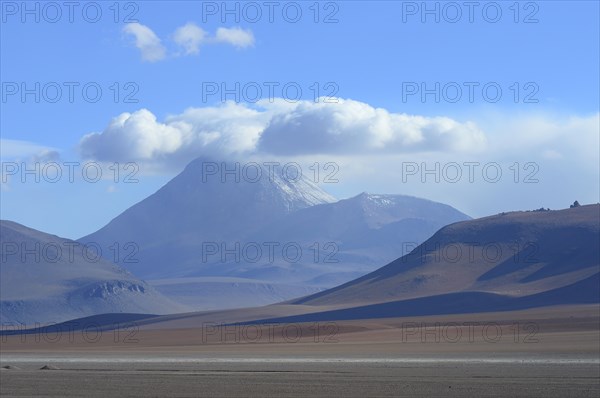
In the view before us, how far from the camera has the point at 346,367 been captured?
46.2 meters

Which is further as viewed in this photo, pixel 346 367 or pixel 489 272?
pixel 489 272

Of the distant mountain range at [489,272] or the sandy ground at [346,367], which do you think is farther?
the distant mountain range at [489,272]

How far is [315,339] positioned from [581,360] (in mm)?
32715

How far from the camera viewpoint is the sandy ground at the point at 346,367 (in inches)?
1380

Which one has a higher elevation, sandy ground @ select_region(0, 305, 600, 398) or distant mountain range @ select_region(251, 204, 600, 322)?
distant mountain range @ select_region(251, 204, 600, 322)

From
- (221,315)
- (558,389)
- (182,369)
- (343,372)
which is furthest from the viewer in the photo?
(221,315)

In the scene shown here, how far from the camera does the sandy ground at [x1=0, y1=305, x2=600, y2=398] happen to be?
1380 inches

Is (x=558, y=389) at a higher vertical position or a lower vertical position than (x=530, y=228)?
lower

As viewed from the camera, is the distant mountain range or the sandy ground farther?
the distant mountain range

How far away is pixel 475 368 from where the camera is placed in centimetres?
4484

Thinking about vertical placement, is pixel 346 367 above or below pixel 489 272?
below

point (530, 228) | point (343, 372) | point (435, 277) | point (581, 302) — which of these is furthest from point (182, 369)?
point (530, 228)

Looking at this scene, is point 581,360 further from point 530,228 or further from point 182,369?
point 530,228

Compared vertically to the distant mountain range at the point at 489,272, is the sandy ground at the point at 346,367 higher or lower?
lower
